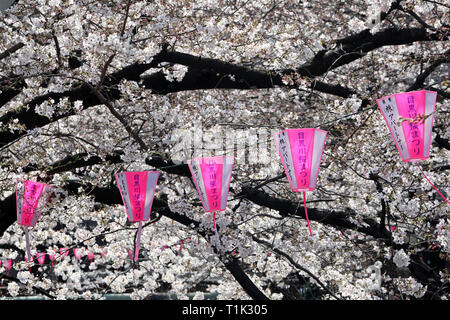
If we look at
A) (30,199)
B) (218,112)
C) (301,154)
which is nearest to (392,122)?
(301,154)

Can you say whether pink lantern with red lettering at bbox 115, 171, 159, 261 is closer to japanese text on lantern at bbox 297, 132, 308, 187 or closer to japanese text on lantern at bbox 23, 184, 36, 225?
japanese text on lantern at bbox 23, 184, 36, 225

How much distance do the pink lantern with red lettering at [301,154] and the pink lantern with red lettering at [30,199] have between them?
2976mm

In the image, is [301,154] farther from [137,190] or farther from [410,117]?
[137,190]

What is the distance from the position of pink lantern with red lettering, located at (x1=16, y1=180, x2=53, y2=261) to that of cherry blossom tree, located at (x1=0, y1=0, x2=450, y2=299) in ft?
0.48

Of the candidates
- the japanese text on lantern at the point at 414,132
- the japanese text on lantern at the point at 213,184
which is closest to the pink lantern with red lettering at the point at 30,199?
the japanese text on lantern at the point at 213,184

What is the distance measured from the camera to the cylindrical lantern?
452 cm

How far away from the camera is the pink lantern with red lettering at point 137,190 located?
554cm

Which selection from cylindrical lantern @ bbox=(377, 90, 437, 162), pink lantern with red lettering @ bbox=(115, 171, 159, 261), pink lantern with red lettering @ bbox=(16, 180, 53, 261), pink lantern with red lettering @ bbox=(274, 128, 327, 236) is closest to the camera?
cylindrical lantern @ bbox=(377, 90, 437, 162)

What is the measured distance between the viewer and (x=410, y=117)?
454 centimetres

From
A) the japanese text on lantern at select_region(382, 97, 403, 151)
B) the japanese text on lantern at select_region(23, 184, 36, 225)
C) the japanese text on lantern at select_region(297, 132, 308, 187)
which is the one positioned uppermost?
the japanese text on lantern at select_region(382, 97, 403, 151)

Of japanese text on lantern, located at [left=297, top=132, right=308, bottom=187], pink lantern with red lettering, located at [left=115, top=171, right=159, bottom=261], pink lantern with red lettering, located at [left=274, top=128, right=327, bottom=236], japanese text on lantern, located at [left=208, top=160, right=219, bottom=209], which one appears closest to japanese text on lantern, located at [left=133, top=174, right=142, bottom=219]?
pink lantern with red lettering, located at [left=115, top=171, right=159, bottom=261]

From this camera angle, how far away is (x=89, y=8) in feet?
18.1
